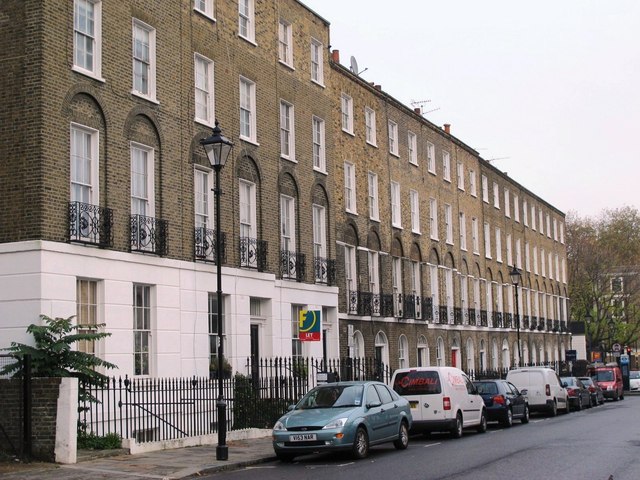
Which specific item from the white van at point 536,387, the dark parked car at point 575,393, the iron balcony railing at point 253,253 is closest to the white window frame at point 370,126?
the white van at point 536,387

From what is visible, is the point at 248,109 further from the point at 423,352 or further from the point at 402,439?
the point at 423,352

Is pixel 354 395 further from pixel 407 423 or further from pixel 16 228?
pixel 16 228

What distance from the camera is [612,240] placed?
85625mm

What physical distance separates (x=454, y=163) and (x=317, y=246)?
18.8 m

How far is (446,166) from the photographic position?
49.4 meters

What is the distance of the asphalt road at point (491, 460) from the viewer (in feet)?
53.1

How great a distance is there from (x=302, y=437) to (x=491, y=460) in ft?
11.8

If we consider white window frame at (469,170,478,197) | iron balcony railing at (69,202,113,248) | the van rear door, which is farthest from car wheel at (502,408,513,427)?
white window frame at (469,170,478,197)

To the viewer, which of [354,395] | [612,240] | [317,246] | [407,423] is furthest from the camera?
[612,240]

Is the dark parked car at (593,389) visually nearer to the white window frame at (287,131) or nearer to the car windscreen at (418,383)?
the white window frame at (287,131)

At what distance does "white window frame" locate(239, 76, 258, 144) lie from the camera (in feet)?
96.7

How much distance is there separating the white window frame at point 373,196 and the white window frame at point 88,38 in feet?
59.1

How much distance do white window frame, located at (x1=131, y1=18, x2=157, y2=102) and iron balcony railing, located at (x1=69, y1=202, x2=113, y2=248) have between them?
3488 millimetres

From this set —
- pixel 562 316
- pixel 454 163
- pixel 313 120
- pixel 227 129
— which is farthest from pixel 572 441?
pixel 562 316
